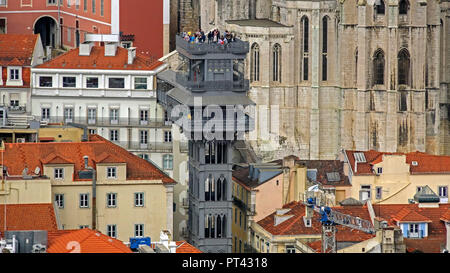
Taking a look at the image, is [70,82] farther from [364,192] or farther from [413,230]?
[413,230]

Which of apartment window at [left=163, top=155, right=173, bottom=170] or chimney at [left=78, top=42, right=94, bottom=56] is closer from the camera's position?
apartment window at [left=163, top=155, right=173, bottom=170]

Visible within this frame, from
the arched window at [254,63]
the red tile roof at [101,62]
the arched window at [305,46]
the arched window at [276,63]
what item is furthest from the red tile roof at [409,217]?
the arched window at [305,46]

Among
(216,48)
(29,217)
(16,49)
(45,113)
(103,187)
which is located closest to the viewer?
(29,217)

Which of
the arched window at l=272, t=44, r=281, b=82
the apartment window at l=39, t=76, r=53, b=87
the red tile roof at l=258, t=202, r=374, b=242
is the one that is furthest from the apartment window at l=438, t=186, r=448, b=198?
the arched window at l=272, t=44, r=281, b=82

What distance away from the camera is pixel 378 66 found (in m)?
110

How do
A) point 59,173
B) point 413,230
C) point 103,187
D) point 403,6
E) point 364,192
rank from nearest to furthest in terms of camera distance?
point 413,230, point 59,173, point 103,187, point 364,192, point 403,6

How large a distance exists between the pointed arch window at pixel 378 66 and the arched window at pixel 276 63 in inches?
246

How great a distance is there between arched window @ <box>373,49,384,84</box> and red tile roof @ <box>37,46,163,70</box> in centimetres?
2043

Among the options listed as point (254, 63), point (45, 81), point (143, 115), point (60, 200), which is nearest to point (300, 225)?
point (60, 200)

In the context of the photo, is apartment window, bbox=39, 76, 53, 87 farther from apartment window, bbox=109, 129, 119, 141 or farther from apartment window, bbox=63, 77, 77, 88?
apartment window, bbox=109, 129, 119, 141

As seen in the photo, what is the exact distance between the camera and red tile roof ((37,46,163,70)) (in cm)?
9275

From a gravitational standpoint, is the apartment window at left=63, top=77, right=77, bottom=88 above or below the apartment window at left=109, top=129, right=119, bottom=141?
above

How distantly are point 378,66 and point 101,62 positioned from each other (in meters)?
23.4
